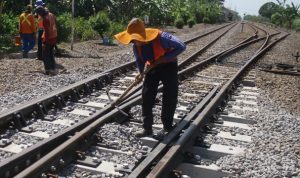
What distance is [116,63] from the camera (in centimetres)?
1310

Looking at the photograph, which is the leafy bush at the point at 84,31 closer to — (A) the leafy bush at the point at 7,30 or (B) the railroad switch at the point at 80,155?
(A) the leafy bush at the point at 7,30

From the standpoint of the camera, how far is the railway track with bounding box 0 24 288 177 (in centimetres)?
481

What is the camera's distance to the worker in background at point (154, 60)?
18.1ft

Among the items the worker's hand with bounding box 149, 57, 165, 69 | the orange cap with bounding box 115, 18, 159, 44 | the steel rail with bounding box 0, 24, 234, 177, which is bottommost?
the steel rail with bounding box 0, 24, 234, 177

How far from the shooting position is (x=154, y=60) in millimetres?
5777

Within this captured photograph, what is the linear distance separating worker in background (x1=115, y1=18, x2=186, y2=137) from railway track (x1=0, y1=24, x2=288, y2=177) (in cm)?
44

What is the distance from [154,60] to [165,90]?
551mm

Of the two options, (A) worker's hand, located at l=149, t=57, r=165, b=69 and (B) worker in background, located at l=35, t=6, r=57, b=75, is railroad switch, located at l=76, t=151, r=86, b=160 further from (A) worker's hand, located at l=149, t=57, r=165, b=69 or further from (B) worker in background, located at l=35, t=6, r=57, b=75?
(B) worker in background, located at l=35, t=6, r=57, b=75

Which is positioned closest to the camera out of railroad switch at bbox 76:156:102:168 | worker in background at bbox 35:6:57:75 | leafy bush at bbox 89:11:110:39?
railroad switch at bbox 76:156:102:168

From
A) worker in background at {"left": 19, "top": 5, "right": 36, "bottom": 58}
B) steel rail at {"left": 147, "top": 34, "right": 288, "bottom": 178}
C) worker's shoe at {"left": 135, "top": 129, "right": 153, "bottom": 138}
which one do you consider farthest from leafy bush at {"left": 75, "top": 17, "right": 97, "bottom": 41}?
worker's shoe at {"left": 135, "top": 129, "right": 153, "bottom": 138}

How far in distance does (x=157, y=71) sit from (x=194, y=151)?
3.71 ft

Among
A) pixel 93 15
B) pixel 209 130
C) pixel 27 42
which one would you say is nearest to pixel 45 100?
pixel 209 130

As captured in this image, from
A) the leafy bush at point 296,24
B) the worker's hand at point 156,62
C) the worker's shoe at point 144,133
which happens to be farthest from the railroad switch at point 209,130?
the leafy bush at point 296,24

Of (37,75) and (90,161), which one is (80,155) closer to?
(90,161)
